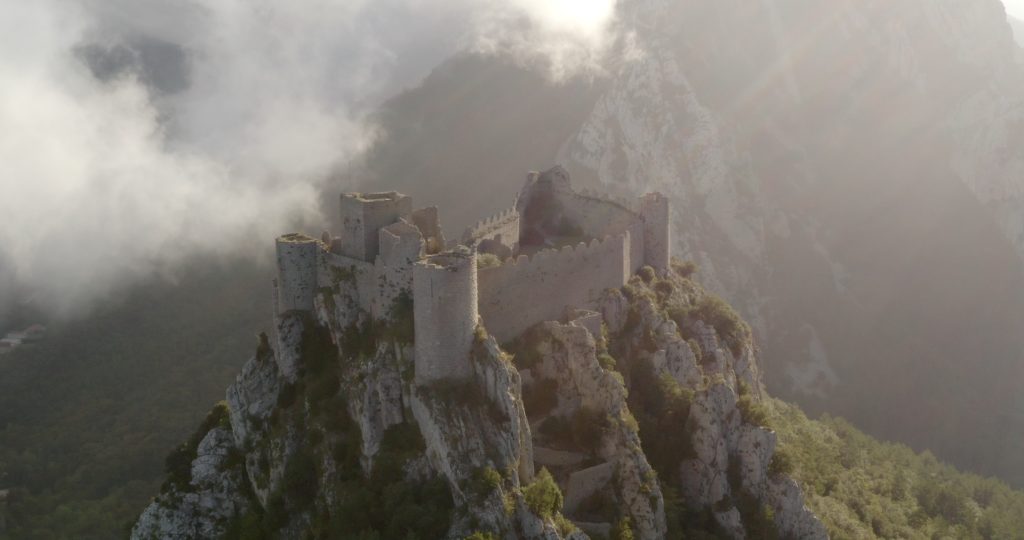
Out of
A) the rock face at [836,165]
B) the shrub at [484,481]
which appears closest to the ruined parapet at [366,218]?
the shrub at [484,481]

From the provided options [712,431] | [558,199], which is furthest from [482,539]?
[558,199]

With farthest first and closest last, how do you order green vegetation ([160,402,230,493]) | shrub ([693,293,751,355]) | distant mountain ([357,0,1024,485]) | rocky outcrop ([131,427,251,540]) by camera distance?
distant mountain ([357,0,1024,485]) < shrub ([693,293,751,355]) < green vegetation ([160,402,230,493]) < rocky outcrop ([131,427,251,540])

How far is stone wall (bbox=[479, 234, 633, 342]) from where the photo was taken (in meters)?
39.6

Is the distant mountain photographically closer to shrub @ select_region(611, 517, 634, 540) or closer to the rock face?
the rock face

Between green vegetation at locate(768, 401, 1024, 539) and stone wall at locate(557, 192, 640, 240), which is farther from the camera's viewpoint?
green vegetation at locate(768, 401, 1024, 539)

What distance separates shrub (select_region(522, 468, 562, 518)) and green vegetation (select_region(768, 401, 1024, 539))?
51.6 feet

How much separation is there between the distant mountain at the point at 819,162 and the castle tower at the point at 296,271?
239 feet

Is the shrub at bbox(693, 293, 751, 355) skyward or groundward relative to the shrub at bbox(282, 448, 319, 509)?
skyward

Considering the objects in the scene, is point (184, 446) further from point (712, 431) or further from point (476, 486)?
point (712, 431)

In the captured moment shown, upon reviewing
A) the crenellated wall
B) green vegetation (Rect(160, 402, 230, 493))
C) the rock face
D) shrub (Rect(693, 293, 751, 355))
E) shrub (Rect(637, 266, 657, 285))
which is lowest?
green vegetation (Rect(160, 402, 230, 493))

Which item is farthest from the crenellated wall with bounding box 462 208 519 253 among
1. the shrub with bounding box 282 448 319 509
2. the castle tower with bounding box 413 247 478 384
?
the shrub with bounding box 282 448 319 509

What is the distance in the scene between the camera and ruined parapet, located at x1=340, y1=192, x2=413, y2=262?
3853 cm

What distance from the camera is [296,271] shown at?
135 feet

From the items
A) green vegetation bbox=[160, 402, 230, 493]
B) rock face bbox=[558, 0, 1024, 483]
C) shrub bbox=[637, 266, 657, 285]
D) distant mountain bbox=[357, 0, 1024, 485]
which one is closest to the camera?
green vegetation bbox=[160, 402, 230, 493]
